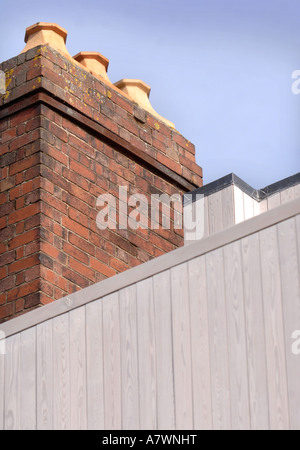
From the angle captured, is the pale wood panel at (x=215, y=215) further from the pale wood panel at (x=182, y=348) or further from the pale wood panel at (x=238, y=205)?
the pale wood panel at (x=182, y=348)

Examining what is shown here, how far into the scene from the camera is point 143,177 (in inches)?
441

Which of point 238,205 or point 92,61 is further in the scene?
point 92,61

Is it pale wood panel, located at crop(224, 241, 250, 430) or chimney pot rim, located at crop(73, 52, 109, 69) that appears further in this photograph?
chimney pot rim, located at crop(73, 52, 109, 69)

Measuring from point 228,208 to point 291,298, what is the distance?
2.17 metres

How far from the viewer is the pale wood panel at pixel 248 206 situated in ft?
29.0

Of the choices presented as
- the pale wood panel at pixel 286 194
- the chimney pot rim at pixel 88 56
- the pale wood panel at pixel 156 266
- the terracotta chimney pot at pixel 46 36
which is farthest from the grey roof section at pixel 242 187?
the chimney pot rim at pixel 88 56

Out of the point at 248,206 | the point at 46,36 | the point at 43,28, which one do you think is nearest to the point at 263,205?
the point at 248,206

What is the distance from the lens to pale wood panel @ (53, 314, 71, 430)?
7305mm

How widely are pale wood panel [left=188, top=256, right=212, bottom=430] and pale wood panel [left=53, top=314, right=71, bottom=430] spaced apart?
0.92 m

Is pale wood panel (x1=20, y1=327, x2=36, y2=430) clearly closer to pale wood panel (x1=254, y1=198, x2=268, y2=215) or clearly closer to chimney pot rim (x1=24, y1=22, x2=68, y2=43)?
pale wood panel (x1=254, y1=198, x2=268, y2=215)

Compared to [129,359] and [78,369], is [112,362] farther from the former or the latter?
[78,369]

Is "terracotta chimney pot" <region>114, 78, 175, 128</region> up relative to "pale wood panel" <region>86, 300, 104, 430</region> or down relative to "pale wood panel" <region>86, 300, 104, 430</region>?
up

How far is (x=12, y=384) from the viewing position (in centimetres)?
766

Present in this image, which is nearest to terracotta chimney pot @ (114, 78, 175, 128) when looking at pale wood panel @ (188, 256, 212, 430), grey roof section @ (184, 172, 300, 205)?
grey roof section @ (184, 172, 300, 205)
